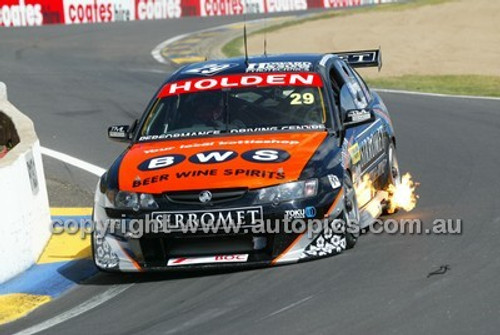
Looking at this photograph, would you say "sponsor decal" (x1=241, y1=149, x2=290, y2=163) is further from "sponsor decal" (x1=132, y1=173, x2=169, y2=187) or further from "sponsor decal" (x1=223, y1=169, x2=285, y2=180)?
"sponsor decal" (x1=132, y1=173, x2=169, y2=187)

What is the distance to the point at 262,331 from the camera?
716 cm

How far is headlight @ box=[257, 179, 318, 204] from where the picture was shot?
863cm

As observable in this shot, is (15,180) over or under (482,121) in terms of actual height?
over

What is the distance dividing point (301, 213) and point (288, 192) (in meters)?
0.17

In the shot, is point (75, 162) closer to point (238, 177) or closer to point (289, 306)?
point (238, 177)

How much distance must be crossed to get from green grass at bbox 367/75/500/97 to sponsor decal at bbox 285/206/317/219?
38.3 feet

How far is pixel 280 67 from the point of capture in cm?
1047

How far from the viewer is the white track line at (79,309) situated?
791cm

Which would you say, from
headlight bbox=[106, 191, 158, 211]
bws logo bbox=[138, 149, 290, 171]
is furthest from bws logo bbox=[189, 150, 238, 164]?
headlight bbox=[106, 191, 158, 211]

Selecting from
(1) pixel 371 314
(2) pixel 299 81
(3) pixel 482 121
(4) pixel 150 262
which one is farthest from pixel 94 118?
(1) pixel 371 314

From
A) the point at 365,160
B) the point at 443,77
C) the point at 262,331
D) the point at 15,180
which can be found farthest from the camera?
the point at 443,77

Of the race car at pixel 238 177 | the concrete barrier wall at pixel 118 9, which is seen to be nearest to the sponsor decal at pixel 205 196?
the race car at pixel 238 177

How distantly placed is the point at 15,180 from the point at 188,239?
1561 mm

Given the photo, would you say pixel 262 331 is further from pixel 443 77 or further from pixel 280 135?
pixel 443 77
